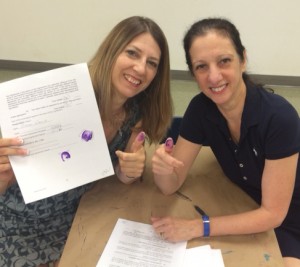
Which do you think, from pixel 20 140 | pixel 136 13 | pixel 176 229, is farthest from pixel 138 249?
pixel 136 13

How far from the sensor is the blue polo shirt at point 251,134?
1107mm

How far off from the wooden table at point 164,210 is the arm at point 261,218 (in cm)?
3

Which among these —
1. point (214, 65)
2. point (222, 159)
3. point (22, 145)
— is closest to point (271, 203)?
point (222, 159)

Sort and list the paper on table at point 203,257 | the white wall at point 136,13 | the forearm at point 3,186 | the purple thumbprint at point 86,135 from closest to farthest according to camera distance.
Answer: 1. the paper on table at point 203,257
2. the purple thumbprint at point 86,135
3. the forearm at point 3,186
4. the white wall at point 136,13

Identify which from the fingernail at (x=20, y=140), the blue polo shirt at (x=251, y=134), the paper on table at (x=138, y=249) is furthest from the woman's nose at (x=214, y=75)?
the fingernail at (x=20, y=140)

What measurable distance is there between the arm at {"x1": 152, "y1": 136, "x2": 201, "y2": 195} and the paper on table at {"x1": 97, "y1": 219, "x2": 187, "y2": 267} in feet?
0.60

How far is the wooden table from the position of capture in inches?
39.4

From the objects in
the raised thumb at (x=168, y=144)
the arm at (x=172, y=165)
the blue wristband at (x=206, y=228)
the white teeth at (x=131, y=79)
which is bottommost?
the blue wristband at (x=206, y=228)

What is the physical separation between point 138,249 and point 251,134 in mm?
564

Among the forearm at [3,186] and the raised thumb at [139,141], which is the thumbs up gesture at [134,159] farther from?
the forearm at [3,186]

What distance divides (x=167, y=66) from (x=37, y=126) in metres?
0.58

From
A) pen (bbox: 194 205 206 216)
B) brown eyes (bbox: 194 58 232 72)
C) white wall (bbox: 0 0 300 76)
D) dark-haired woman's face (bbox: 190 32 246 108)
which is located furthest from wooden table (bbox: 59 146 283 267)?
white wall (bbox: 0 0 300 76)

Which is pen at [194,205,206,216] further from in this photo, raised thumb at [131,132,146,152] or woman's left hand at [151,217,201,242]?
raised thumb at [131,132,146,152]

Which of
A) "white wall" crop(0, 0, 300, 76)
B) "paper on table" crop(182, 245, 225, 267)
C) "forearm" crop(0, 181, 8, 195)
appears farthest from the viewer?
"white wall" crop(0, 0, 300, 76)
